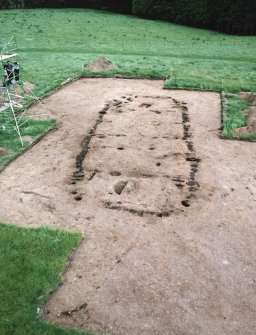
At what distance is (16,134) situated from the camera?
12781mm

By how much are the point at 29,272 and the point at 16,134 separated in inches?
262

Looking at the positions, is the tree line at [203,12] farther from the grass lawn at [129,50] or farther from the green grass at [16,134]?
the green grass at [16,134]

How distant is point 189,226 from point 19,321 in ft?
12.7

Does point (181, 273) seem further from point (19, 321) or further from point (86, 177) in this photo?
point (86, 177)

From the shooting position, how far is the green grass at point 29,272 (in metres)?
6.00

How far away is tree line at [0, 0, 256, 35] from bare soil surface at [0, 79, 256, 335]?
26.7 metres

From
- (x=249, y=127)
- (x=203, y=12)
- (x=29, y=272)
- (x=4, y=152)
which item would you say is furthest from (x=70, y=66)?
(x=203, y=12)

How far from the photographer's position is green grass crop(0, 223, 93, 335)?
600 centimetres

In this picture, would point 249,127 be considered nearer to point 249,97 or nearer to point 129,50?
point 249,97

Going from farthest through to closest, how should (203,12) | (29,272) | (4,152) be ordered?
1. (203,12)
2. (4,152)
3. (29,272)

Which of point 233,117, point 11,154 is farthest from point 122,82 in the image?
point 11,154

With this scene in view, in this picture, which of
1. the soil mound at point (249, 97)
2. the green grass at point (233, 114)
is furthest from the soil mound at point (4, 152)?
the soil mound at point (249, 97)

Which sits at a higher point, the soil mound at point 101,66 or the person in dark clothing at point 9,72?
the person in dark clothing at point 9,72

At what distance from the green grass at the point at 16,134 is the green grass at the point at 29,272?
11.9 feet
